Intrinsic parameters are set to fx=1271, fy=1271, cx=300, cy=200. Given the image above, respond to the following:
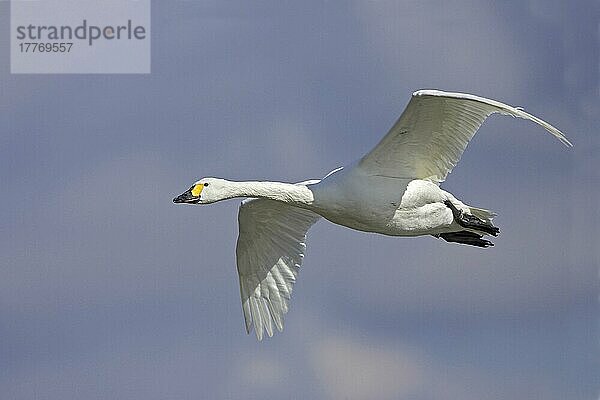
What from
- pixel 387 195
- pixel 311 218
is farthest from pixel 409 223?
pixel 311 218

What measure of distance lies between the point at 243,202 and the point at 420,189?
2812 millimetres

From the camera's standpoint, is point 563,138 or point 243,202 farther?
point 243,202

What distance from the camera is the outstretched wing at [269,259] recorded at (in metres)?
16.6

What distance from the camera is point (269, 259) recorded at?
1673cm

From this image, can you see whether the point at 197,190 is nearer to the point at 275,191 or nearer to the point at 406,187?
the point at 275,191

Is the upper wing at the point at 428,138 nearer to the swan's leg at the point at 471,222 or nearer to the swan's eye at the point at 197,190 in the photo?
the swan's leg at the point at 471,222

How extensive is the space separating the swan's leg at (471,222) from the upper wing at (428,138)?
531 mm

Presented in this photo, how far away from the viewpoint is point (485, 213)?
49.9 ft

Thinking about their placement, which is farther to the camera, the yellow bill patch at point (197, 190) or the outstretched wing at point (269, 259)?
the outstretched wing at point (269, 259)

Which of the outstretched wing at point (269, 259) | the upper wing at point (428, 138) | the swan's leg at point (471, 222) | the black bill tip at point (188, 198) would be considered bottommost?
the outstretched wing at point (269, 259)

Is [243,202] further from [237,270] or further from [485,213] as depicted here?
[485,213]

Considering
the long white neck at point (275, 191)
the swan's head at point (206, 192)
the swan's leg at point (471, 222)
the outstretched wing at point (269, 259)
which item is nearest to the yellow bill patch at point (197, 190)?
the swan's head at point (206, 192)

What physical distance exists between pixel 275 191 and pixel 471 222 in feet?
7.77

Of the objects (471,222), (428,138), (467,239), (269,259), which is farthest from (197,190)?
(467,239)
